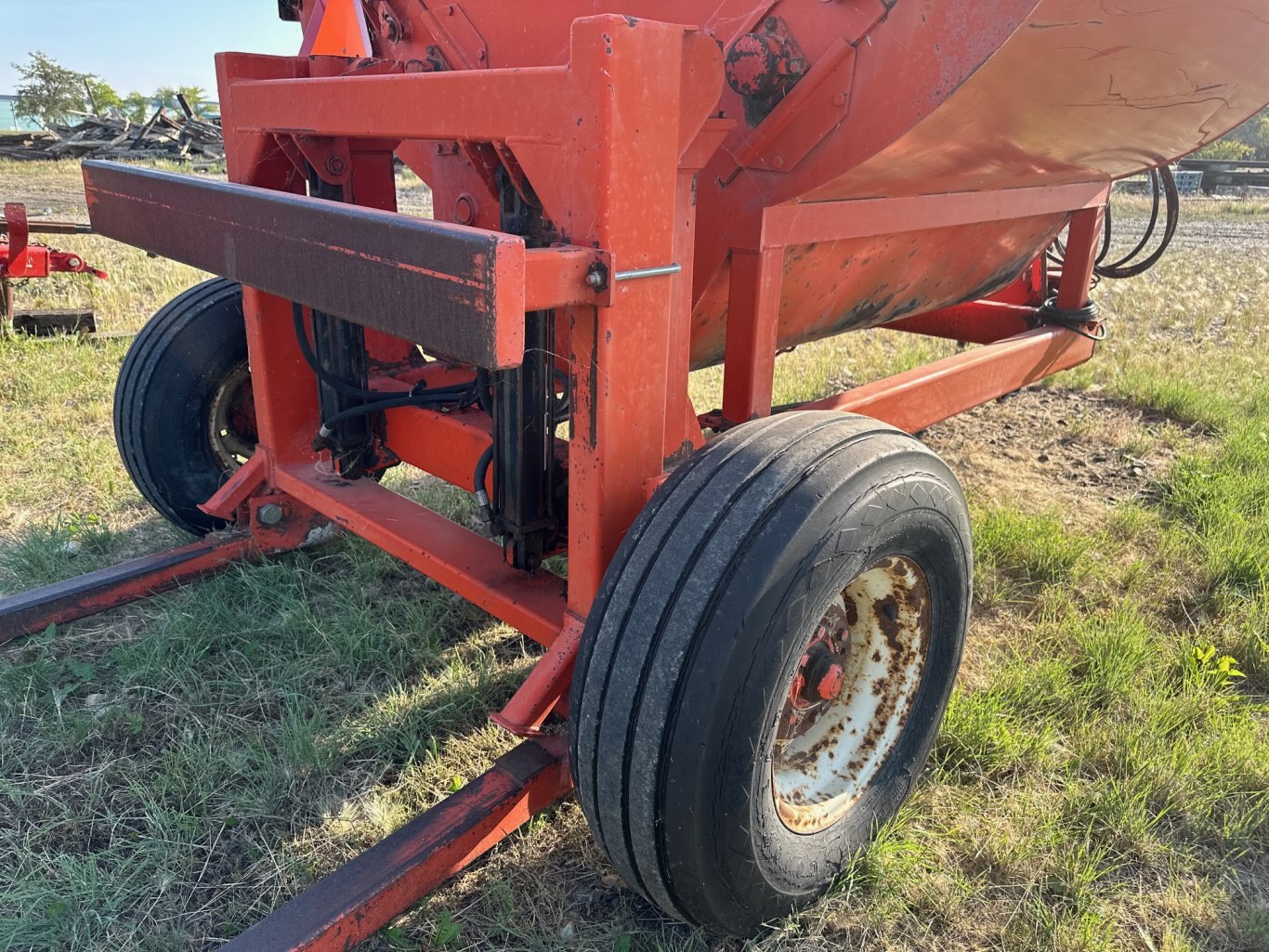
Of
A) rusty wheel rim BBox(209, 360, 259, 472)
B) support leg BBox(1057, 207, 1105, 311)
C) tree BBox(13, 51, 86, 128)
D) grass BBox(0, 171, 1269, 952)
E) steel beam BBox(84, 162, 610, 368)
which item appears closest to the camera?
steel beam BBox(84, 162, 610, 368)

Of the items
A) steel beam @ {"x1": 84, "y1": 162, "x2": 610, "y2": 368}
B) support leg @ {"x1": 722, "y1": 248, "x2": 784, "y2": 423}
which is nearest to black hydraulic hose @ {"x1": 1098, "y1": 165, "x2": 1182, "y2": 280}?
support leg @ {"x1": 722, "y1": 248, "x2": 784, "y2": 423}

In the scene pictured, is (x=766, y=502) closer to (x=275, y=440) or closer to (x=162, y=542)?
(x=275, y=440)

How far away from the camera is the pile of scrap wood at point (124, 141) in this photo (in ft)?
71.6

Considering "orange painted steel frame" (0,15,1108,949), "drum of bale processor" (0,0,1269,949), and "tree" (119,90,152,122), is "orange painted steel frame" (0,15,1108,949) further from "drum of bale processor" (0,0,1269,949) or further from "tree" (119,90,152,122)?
"tree" (119,90,152,122)

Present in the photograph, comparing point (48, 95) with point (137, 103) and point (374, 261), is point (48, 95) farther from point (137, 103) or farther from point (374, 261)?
point (374, 261)

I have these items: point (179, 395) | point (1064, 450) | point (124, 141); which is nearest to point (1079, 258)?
point (1064, 450)

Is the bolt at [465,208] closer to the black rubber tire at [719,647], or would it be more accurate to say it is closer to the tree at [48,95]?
the black rubber tire at [719,647]

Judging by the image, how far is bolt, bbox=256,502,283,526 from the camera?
302cm

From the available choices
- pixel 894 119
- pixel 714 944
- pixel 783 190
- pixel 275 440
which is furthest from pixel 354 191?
pixel 714 944

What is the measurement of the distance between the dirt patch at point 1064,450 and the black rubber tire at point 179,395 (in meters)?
2.99

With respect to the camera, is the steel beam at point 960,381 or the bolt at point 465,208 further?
the steel beam at point 960,381

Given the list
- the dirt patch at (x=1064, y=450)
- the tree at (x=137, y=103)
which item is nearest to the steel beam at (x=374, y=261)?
the dirt patch at (x=1064, y=450)

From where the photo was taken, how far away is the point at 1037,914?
1.97 metres

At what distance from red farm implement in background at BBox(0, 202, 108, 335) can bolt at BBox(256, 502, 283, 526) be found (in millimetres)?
3236
